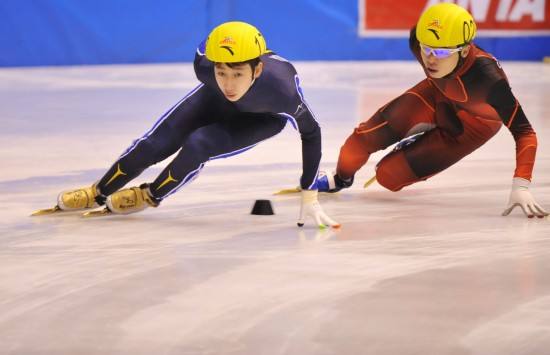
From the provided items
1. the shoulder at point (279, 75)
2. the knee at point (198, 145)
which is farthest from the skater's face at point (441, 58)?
the knee at point (198, 145)

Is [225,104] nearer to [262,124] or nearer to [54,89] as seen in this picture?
[262,124]

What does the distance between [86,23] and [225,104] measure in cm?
771

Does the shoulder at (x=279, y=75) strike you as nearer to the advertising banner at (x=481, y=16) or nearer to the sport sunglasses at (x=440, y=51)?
the sport sunglasses at (x=440, y=51)

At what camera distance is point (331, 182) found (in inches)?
217

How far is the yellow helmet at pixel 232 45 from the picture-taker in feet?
14.0

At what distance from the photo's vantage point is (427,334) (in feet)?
10.2

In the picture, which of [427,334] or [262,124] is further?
[262,124]

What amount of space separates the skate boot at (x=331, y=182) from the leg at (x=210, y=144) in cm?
57

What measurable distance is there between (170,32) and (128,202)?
26.7 ft

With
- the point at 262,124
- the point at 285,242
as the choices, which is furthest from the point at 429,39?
the point at 285,242

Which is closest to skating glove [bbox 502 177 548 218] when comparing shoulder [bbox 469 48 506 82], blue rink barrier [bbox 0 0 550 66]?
shoulder [bbox 469 48 506 82]

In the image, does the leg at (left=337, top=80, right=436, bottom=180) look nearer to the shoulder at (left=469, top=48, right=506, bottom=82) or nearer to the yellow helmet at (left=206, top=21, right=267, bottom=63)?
the shoulder at (left=469, top=48, right=506, bottom=82)

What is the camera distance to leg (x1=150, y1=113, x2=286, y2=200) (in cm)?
466

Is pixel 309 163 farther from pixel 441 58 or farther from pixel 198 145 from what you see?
pixel 441 58
